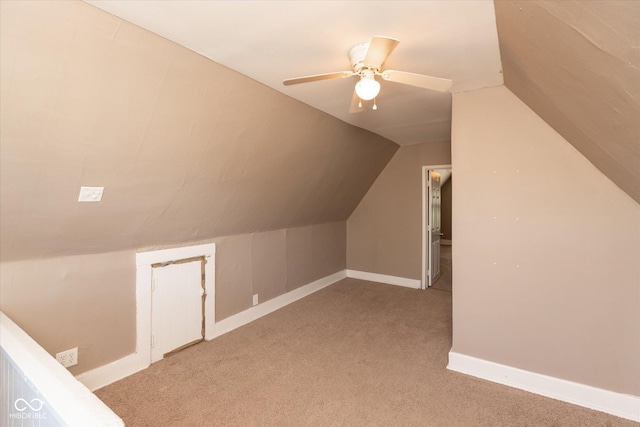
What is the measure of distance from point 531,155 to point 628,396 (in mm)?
1798

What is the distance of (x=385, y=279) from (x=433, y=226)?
4.07 ft

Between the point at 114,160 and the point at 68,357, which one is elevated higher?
the point at 114,160

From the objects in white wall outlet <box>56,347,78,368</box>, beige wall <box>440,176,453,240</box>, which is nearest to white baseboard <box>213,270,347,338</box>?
white wall outlet <box>56,347,78,368</box>

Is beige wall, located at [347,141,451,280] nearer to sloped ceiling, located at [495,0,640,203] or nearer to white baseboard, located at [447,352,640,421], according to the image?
white baseboard, located at [447,352,640,421]

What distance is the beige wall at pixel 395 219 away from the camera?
Result: 16.7 ft

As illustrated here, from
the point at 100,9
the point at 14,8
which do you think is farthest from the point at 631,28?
the point at 14,8

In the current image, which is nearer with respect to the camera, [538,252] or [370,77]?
[370,77]

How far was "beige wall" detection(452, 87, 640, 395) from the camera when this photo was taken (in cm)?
219

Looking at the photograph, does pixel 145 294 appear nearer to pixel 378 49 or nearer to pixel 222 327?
pixel 222 327

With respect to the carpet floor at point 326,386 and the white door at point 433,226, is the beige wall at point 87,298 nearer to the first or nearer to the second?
the carpet floor at point 326,386

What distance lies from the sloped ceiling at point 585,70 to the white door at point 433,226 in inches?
119

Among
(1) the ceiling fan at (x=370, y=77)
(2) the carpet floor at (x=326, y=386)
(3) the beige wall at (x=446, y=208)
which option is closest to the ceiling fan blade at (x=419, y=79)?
(1) the ceiling fan at (x=370, y=77)

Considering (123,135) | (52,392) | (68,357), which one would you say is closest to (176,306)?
(68,357)

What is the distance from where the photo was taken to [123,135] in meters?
2.02
